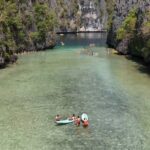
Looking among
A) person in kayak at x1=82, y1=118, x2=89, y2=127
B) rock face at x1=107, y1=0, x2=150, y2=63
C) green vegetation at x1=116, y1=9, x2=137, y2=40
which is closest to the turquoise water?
person in kayak at x1=82, y1=118, x2=89, y2=127

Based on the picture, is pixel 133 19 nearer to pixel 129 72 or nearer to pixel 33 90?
pixel 129 72

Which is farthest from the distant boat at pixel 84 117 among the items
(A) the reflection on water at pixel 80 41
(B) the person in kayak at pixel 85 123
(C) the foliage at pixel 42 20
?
(A) the reflection on water at pixel 80 41

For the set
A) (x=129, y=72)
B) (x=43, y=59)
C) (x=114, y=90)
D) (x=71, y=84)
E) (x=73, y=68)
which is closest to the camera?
(x=114, y=90)

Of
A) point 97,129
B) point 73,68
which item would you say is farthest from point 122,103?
point 73,68

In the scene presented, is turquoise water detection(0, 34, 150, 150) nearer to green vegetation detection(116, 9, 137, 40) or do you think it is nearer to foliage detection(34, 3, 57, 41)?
green vegetation detection(116, 9, 137, 40)

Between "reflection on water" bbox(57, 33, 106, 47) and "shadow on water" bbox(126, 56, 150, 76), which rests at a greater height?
"shadow on water" bbox(126, 56, 150, 76)

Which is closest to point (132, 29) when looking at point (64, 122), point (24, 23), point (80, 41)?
point (24, 23)

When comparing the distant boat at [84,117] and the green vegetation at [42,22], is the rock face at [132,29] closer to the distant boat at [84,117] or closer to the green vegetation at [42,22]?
the green vegetation at [42,22]
